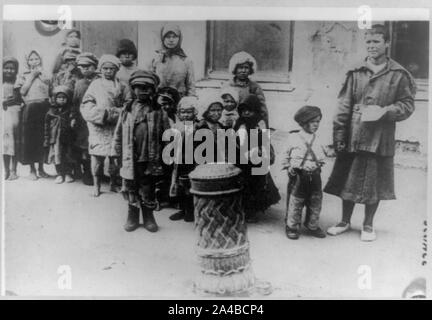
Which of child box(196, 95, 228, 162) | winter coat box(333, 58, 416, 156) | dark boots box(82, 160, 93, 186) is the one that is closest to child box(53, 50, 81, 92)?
dark boots box(82, 160, 93, 186)

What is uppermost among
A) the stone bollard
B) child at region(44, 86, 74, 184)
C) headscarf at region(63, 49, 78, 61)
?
headscarf at region(63, 49, 78, 61)

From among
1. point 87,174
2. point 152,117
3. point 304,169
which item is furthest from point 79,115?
point 304,169

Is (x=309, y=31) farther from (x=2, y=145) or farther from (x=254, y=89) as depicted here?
(x=2, y=145)

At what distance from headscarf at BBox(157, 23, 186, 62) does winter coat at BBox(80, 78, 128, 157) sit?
13.6 inches

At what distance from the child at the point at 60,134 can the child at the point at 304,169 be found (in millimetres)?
1468

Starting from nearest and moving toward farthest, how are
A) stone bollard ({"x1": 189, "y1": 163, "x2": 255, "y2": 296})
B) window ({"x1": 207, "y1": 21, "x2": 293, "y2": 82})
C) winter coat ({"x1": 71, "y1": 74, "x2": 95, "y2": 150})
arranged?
stone bollard ({"x1": 189, "y1": 163, "x2": 255, "y2": 296}) → window ({"x1": 207, "y1": 21, "x2": 293, "y2": 82}) → winter coat ({"x1": 71, "y1": 74, "x2": 95, "y2": 150})

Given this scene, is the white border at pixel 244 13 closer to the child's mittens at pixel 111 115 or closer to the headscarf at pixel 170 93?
the headscarf at pixel 170 93

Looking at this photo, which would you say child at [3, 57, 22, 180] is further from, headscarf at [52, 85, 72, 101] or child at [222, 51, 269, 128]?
child at [222, 51, 269, 128]

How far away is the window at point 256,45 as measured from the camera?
3391 mm

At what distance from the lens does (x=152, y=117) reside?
3.44 metres

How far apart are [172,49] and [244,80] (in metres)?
0.52

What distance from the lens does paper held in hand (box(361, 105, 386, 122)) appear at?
3434 mm

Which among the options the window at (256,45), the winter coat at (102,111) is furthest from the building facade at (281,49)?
the winter coat at (102,111)
